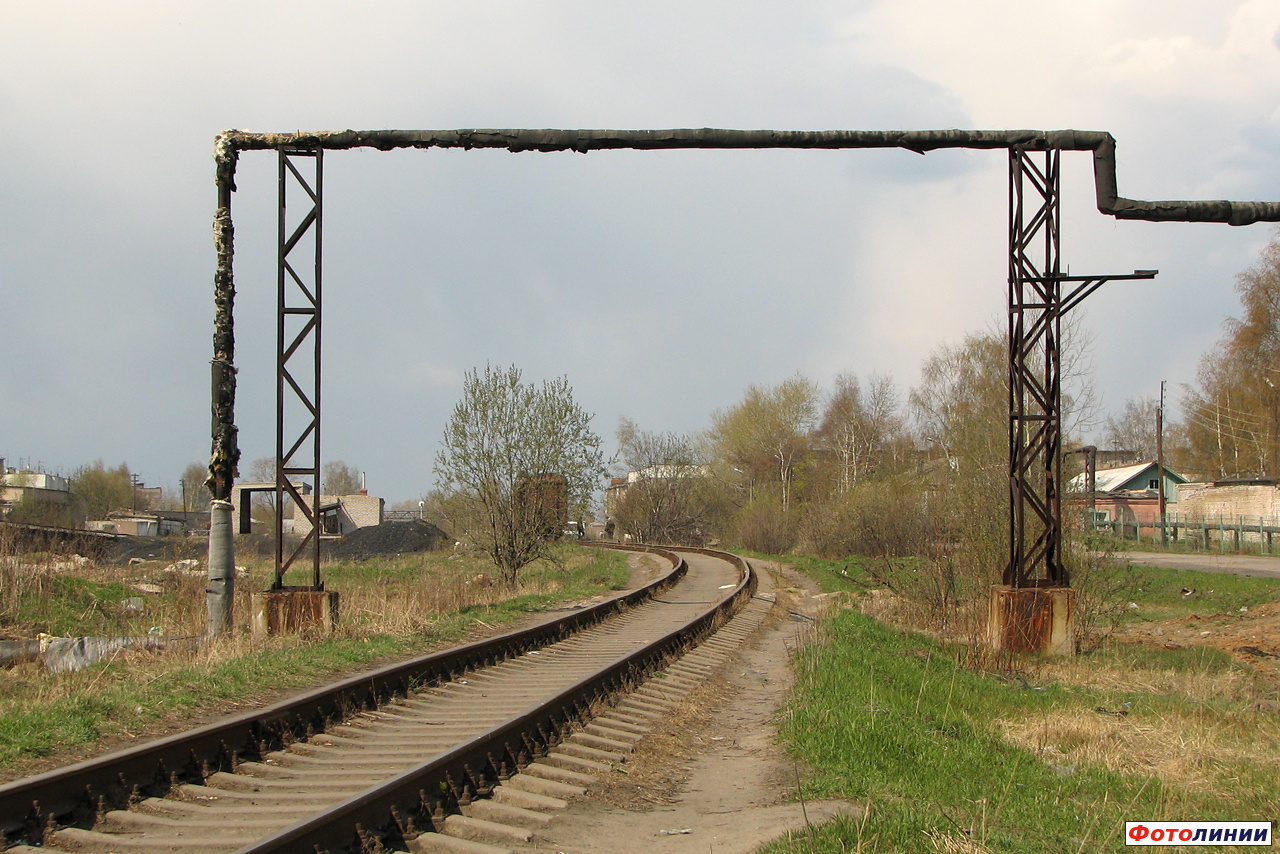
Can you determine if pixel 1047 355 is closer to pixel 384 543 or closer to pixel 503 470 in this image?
pixel 503 470

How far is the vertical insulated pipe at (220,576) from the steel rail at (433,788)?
5638 mm

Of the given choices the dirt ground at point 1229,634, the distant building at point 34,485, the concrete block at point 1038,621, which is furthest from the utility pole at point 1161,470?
the distant building at point 34,485

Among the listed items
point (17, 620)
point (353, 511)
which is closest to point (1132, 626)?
point (17, 620)

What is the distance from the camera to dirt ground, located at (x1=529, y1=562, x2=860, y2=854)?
17.1 feet

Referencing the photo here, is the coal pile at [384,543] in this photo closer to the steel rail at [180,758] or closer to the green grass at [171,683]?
the green grass at [171,683]

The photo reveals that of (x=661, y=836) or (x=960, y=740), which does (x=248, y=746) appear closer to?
(x=661, y=836)

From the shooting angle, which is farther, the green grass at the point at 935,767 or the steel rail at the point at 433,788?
the green grass at the point at 935,767

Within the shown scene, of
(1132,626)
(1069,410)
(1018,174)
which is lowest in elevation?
(1132,626)

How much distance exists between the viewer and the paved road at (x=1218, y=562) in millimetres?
28862

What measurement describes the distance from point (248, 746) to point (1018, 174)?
1064 centimetres

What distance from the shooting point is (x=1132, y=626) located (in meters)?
19.4

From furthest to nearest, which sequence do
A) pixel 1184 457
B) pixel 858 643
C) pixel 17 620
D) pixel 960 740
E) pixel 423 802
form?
pixel 1184 457
pixel 17 620
pixel 858 643
pixel 960 740
pixel 423 802

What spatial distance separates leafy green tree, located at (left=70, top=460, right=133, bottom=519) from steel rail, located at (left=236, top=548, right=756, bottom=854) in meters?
85.3

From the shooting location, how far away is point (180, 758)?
5.88 metres
